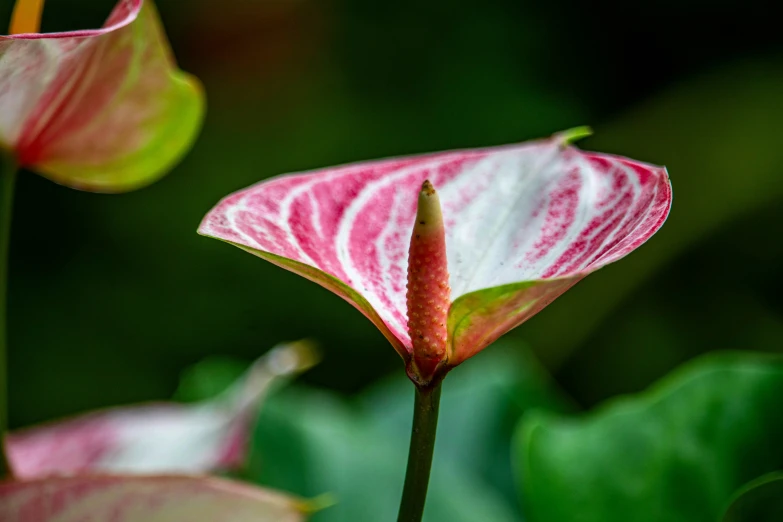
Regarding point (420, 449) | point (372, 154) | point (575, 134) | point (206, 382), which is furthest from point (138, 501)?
point (372, 154)

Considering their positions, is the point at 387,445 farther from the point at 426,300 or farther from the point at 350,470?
the point at 426,300

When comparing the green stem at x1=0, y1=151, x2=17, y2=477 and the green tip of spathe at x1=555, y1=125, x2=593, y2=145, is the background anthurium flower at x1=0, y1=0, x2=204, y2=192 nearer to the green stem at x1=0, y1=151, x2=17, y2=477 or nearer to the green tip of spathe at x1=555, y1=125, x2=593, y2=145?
the green stem at x1=0, y1=151, x2=17, y2=477

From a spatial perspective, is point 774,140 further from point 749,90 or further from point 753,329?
point 753,329

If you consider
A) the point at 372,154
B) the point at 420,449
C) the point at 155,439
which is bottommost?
the point at 372,154

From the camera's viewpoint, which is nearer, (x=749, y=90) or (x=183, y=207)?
(x=749, y=90)

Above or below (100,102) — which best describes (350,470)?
below

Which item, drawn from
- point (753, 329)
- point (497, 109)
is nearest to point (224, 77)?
point (497, 109)
